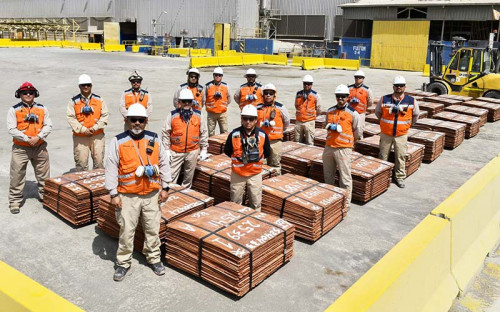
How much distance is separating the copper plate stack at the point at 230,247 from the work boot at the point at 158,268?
0.57 ft

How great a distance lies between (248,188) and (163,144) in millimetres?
1959

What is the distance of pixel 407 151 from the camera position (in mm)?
11039

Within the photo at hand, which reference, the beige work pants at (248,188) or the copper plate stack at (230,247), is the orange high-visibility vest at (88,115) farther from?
the copper plate stack at (230,247)

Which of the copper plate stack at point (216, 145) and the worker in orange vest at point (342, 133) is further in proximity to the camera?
the copper plate stack at point (216, 145)

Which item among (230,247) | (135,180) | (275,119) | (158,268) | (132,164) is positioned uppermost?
(275,119)

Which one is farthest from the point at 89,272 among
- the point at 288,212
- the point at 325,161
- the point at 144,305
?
the point at 325,161

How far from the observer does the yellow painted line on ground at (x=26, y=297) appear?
3371mm

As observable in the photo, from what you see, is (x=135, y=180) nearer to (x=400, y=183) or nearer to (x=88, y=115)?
(x=88, y=115)

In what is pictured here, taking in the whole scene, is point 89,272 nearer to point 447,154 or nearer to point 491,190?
point 491,190

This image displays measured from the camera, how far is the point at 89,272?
613 cm

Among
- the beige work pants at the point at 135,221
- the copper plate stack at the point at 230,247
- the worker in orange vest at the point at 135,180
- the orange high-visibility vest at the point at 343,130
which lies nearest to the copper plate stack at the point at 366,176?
the orange high-visibility vest at the point at 343,130

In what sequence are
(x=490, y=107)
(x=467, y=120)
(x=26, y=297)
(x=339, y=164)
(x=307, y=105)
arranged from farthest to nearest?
1. (x=490, y=107)
2. (x=467, y=120)
3. (x=307, y=105)
4. (x=339, y=164)
5. (x=26, y=297)

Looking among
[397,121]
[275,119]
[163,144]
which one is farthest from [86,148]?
[397,121]

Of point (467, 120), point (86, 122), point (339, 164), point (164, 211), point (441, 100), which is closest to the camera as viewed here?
point (164, 211)
